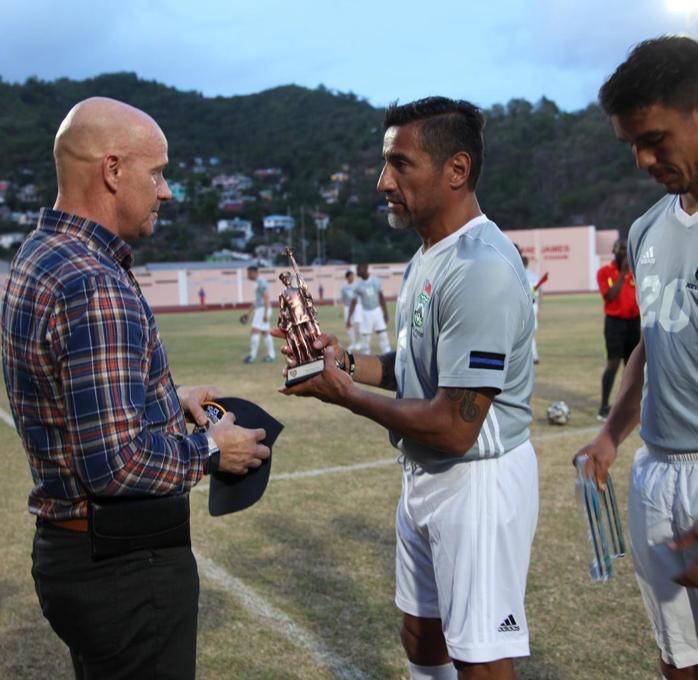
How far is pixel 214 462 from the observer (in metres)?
2.57

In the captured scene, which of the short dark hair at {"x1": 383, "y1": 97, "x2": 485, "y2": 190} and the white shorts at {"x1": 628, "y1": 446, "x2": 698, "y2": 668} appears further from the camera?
the short dark hair at {"x1": 383, "y1": 97, "x2": 485, "y2": 190}

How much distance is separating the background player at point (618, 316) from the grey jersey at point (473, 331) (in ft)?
25.2

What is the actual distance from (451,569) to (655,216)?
1452 millimetres

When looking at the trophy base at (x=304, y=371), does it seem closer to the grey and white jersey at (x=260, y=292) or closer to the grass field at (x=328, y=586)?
the grass field at (x=328, y=586)

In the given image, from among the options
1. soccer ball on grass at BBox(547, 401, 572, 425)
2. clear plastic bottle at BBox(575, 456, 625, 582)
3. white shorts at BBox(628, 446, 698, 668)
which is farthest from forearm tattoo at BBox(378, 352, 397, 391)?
soccer ball on grass at BBox(547, 401, 572, 425)

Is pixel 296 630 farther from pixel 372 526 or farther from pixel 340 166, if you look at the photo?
pixel 340 166

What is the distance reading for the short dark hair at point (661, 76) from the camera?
8.02ft

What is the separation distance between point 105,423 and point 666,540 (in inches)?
75.3

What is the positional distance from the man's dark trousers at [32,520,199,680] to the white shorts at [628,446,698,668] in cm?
159

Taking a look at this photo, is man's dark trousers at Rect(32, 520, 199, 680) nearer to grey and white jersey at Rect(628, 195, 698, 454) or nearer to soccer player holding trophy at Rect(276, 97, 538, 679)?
soccer player holding trophy at Rect(276, 97, 538, 679)

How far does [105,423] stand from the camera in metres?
2.24

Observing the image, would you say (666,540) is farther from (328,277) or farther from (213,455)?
(328,277)

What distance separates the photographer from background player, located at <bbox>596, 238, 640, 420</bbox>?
1025 centimetres

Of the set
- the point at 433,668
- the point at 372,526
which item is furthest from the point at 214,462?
the point at 372,526
